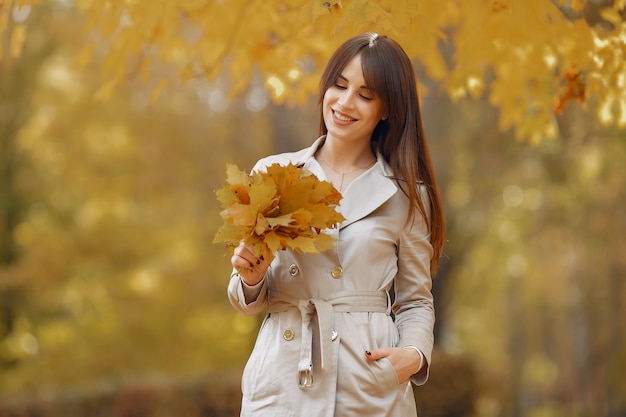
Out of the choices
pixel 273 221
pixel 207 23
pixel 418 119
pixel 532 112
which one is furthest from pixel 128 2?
pixel 532 112

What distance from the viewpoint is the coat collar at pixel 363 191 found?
2986 mm

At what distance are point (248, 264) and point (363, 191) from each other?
535mm

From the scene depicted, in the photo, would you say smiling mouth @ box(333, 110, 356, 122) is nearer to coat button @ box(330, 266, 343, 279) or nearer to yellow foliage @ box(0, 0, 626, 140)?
coat button @ box(330, 266, 343, 279)

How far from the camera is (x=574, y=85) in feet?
15.1

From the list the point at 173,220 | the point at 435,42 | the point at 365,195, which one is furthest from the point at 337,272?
the point at 173,220

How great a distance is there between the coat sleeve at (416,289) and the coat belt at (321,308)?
109mm

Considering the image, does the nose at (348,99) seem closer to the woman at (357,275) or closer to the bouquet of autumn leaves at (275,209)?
the woman at (357,275)

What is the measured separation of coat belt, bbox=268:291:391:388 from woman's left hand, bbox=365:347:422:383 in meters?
0.15

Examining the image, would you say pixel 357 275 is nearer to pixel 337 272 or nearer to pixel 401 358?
pixel 337 272

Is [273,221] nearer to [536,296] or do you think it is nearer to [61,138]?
[61,138]

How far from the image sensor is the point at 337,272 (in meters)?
2.91

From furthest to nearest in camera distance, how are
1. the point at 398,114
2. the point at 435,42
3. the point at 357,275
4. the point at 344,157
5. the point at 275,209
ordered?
1. the point at 435,42
2. the point at 344,157
3. the point at 398,114
4. the point at 357,275
5. the point at 275,209

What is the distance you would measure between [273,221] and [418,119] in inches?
32.2

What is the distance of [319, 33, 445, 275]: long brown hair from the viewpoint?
117 inches
